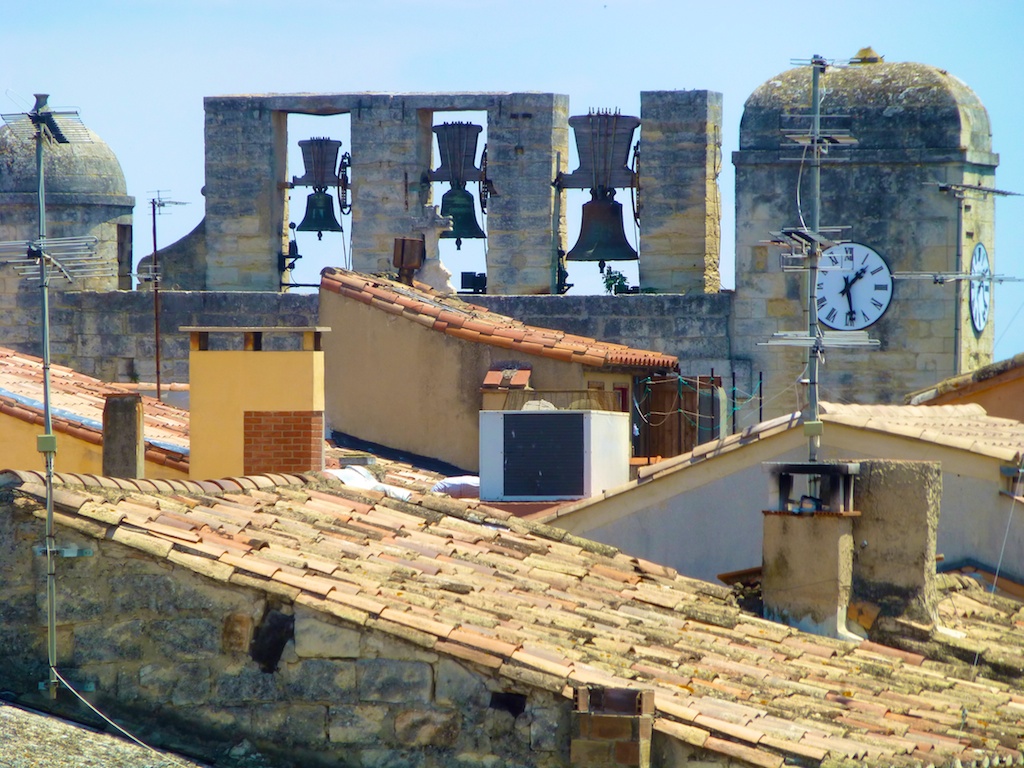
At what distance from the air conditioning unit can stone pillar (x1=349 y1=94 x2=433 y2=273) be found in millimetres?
8125

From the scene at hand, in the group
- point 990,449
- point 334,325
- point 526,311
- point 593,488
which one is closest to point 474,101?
point 526,311

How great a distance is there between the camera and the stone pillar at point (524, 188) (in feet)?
71.4

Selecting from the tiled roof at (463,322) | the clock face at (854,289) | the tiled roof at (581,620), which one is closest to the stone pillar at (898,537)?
the tiled roof at (581,620)

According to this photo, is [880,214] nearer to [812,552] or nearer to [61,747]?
[812,552]

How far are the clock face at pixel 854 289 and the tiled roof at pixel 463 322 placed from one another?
11.3 feet

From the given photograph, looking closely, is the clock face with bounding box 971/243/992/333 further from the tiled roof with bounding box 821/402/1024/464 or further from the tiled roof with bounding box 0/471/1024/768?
the tiled roof with bounding box 0/471/1024/768

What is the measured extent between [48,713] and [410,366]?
30.2 feet

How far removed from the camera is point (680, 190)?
2216 centimetres

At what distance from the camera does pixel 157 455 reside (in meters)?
13.3

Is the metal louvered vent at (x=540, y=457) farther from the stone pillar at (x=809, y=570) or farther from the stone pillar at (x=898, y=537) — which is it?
the stone pillar at (x=898, y=537)

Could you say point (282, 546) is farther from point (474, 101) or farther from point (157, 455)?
point (474, 101)

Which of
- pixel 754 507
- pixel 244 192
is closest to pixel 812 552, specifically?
pixel 754 507

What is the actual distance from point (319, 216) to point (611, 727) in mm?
18231

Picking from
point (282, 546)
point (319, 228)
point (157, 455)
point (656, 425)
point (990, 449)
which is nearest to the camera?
point (282, 546)
